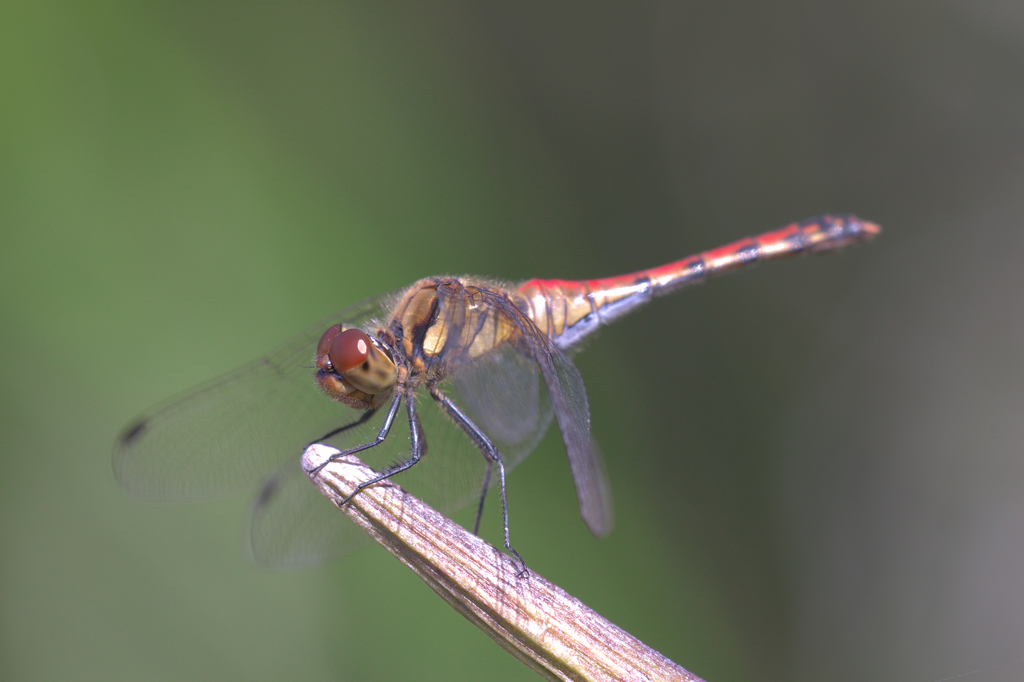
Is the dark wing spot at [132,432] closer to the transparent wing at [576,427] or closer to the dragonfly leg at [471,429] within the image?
the dragonfly leg at [471,429]

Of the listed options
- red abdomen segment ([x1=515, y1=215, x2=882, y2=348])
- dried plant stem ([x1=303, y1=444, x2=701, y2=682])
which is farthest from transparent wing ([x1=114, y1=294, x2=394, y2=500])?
dried plant stem ([x1=303, y1=444, x2=701, y2=682])

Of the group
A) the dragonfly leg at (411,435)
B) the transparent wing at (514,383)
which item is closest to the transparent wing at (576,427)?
the transparent wing at (514,383)

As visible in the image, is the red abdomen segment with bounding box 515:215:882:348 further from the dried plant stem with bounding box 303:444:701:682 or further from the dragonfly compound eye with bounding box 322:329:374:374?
the dried plant stem with bounding box 303:444:701:682

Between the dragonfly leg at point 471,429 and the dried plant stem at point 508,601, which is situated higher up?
the dried plant stem at point 508,601

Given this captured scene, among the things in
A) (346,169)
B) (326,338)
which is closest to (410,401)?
(326,338)

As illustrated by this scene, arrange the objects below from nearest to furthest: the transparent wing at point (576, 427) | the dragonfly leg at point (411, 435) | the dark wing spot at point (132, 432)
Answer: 1. the transparent wing at point (576, 427)
2. the dragonfly leg at point (411, 435)
3. the dark wing spot at point (132, 432)

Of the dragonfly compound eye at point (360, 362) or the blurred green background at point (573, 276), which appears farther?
the blurred green background at point (573, 276)

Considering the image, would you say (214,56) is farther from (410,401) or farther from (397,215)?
(410,401)
